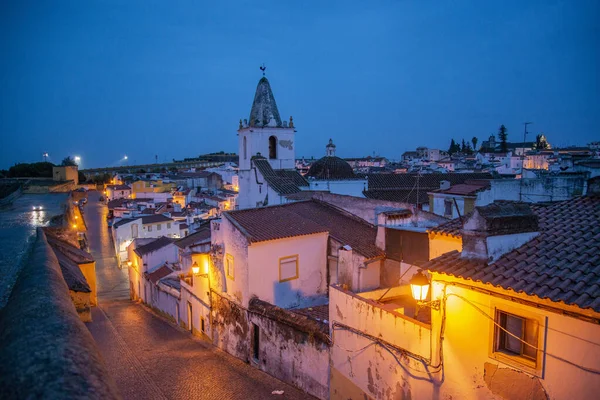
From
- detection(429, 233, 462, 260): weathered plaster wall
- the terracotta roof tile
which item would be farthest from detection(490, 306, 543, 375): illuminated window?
the terracotta roof tile

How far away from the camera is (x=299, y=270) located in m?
15.6

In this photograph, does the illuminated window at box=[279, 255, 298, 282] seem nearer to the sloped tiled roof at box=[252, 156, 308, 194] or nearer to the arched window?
the sloped tiled roof at box=[252, 156, 308, 194]

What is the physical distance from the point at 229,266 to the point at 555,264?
37.6ft

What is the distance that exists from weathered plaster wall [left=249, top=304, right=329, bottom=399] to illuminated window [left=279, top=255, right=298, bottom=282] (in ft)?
5.72

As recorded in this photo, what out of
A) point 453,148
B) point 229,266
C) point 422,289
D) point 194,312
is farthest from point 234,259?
point 453,148

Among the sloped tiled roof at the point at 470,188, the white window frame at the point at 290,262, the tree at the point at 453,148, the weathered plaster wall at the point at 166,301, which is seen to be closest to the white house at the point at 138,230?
the weathered plaster wall at the point at 166,301

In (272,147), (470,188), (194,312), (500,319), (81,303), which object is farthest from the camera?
(272,147)

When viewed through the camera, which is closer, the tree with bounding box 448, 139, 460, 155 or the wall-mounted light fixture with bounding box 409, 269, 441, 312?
the wall-mounted light fixture with bounding box 409, 269, 441, 312

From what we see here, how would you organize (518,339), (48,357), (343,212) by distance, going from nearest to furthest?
(48,357) → (518,339) → (343,212)

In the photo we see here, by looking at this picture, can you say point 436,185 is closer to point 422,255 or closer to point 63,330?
point 422,255

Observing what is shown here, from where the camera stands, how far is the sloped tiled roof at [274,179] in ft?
91.1

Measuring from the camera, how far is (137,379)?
12242 mm

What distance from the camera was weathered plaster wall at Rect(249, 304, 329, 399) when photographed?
37.8ft

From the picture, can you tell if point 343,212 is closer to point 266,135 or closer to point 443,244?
point 443,244
